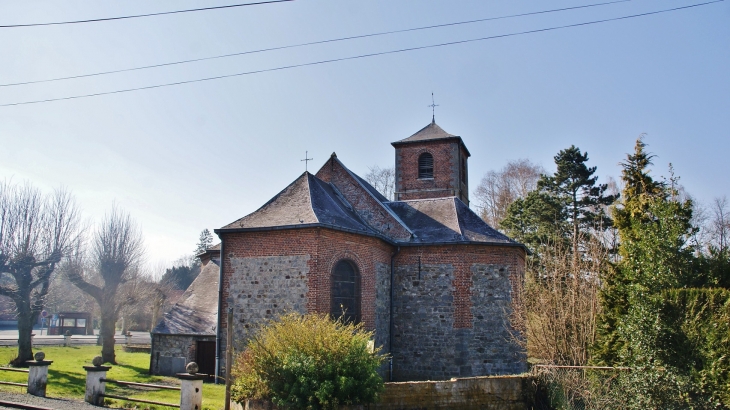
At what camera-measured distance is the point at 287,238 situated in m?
15.0

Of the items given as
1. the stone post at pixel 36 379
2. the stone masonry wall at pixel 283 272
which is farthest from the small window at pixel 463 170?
the stone post at pixel 36 379

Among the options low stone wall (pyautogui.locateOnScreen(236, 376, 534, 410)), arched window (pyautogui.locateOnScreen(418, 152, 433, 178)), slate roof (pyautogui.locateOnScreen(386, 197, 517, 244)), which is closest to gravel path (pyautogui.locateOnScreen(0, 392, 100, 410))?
low stone wall (pyautogui.locateOnScreen(236, 376, 534, 410))

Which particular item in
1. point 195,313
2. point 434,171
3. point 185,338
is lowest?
point 185,338

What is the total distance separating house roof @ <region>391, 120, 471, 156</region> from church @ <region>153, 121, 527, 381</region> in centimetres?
406

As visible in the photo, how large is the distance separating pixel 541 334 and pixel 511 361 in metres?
3.73

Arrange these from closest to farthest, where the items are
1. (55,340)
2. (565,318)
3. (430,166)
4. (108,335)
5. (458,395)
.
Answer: (458,395)
(565,318)
(108,335)
(430,166)
(55,340)

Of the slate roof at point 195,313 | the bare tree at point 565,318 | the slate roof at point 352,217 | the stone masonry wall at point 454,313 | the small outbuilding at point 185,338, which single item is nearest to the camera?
the bare tree at point 565,318

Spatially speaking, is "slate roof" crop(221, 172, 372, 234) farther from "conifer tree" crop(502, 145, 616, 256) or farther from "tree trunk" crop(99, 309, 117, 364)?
"conifer tree" crop(502, 145, 616, 256)

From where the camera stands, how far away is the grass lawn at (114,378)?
12.5m

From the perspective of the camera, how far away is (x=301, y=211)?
51.1 feet

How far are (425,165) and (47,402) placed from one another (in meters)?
16.6

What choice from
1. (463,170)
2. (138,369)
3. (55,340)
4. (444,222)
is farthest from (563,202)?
(55,340)

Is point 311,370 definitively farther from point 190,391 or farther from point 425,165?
point 425,165

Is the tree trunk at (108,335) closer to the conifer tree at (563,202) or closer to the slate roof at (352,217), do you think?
the slate roof at (352,217)
